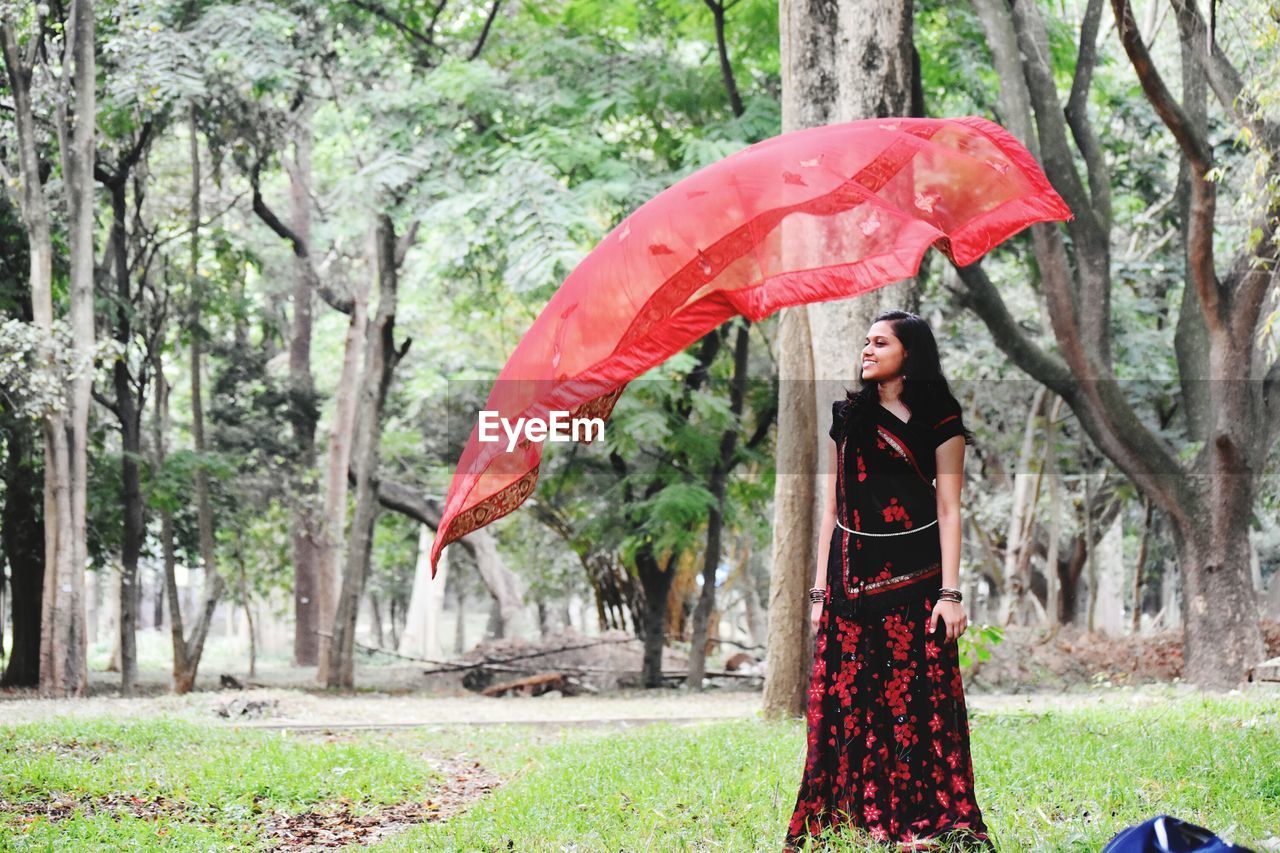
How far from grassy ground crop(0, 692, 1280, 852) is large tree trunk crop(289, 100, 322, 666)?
1053 cm

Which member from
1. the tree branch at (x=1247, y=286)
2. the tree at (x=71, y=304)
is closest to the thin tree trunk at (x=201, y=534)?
the tree at (x=71, y=304)

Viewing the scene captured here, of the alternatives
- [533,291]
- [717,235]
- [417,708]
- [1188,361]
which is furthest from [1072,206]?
[417,708]

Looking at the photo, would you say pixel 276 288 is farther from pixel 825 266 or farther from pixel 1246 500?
pixel 825 266

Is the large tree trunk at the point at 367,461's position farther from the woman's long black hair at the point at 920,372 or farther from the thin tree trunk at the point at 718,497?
the woman's long black hair at the point at 920,372

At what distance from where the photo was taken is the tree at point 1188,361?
1162 cm

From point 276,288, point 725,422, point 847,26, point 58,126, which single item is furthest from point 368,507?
point 847,26

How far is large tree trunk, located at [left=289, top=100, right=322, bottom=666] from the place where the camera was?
1952 centimetres

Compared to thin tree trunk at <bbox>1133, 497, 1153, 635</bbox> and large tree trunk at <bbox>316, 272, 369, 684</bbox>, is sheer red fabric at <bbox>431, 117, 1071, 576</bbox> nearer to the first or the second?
large tree trunk at <bbox>316, 272, 369, 684</bbox>

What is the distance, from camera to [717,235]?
16.5ft

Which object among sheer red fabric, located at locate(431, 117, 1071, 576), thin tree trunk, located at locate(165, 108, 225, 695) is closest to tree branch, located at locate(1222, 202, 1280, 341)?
sheer red fabric, located at locate(431, 117, 1071, 576)

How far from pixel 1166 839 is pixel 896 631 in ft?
4.25

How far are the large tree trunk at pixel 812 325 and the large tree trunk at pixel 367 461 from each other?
827 centimetres

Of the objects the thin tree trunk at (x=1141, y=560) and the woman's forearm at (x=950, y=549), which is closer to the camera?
the woman's forearm at (x=950, y=549)

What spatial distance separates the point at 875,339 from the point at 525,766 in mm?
4808
